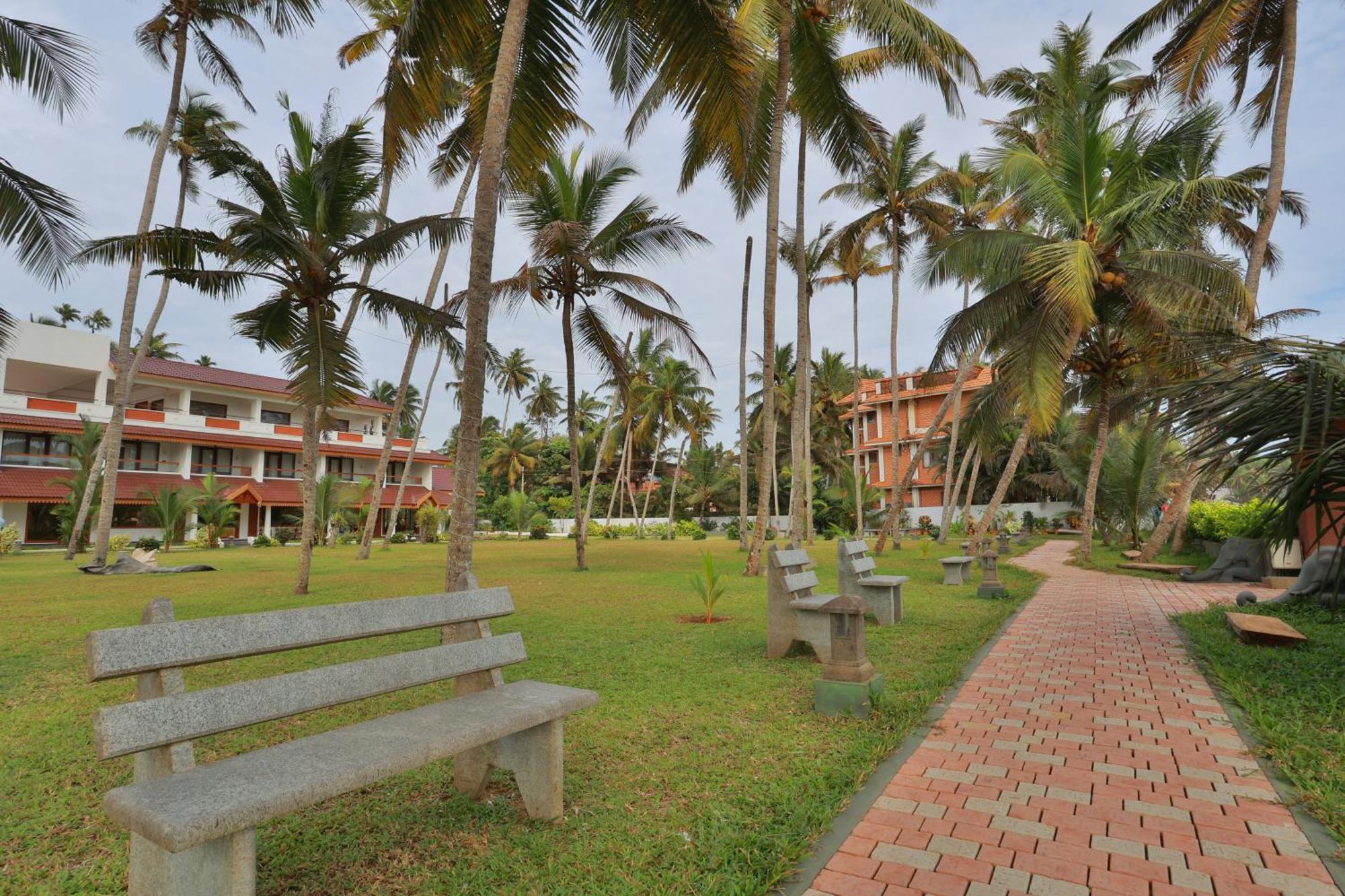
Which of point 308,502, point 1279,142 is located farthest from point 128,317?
point 1279,142

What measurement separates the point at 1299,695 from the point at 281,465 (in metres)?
36.0

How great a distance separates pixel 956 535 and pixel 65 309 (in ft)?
194

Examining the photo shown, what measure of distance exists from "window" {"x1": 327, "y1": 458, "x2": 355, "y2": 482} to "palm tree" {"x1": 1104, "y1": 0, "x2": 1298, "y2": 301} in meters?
33.4

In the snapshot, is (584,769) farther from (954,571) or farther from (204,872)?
(954,571)

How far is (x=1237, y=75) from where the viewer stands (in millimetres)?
13734

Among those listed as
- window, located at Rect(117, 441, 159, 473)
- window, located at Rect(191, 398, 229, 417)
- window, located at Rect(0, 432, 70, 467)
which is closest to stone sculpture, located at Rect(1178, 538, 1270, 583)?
window, located at Rect(117, 441, 159, 473)

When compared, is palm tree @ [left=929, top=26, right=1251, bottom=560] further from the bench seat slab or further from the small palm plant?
the bench seat slab

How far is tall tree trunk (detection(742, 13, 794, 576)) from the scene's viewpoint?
11.4 meters

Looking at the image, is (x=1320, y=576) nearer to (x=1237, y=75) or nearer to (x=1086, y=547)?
(x=1086, y=547)

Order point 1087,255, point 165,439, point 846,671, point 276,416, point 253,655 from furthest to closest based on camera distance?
point 276,416
point 165,439
point 1087,255
point 846,671
point 253,655

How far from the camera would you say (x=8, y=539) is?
19.5 m

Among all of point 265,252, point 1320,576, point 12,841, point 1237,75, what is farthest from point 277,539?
point 1237,75

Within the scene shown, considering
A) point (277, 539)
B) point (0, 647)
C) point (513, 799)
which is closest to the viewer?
point (513, 799)

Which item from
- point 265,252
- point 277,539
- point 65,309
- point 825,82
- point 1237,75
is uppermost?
point 65,309
